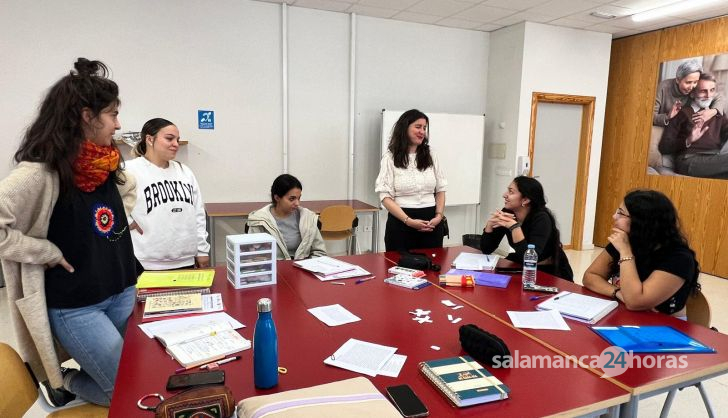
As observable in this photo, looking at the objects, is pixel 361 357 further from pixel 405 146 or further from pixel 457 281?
pixel 405 146

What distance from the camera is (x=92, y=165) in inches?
61.5

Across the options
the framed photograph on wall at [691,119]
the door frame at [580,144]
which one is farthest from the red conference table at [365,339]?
the framed photograph on wall at [691,119]

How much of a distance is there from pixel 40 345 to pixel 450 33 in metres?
5.04

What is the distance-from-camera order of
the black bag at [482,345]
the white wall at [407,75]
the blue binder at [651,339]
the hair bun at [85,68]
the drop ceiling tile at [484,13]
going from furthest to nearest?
1. the white wall at [407,75]
2. the drop ceiling tile at [484,13]
3. the hair bun at [85,68]
4. the blue binder at [651,339]
5. the black bag at [482,345]

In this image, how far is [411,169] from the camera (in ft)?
10.2

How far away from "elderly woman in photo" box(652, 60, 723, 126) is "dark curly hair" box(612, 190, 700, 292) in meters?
3.73

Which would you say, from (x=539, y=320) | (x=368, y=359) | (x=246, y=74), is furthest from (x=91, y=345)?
(x=246, y=74)

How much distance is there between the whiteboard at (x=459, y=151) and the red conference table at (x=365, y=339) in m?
3.40

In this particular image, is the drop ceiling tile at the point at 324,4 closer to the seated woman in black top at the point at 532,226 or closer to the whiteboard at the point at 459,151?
the whiteboard at the point at 459,151

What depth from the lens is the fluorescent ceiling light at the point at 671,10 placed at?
170 inches

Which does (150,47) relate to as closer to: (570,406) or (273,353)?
(273,353)

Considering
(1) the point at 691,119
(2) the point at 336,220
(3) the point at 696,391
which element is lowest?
(3) the point at 696,391

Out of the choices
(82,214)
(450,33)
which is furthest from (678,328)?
(450,33)

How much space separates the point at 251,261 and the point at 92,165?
75cm
